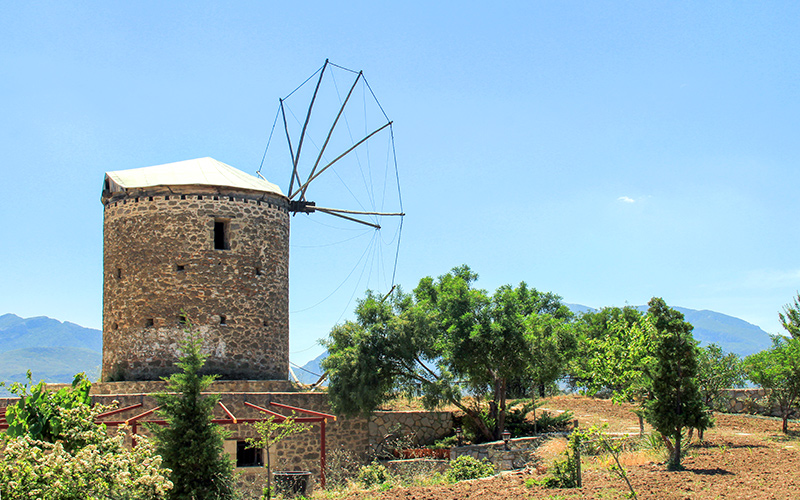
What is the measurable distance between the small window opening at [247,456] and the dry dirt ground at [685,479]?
19.6ft

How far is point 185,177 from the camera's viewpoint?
21109 mm

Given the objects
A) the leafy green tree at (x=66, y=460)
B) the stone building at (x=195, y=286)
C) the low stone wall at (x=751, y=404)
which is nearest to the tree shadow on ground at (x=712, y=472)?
the stone building at (x=195, y=286)

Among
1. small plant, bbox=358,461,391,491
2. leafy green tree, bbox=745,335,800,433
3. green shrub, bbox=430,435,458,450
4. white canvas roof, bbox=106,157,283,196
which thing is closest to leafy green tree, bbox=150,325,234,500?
small plant, bbox=358,461,391,491

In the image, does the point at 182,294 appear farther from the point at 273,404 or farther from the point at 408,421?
the point at 408,421

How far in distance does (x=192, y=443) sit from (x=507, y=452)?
8.45 m

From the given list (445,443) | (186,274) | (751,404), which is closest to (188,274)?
(186,274)

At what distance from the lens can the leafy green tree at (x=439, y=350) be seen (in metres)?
18.3

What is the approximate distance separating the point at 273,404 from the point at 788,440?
1290 centimetres

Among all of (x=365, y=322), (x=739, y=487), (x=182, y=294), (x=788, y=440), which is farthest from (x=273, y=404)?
(x=788, y=440)

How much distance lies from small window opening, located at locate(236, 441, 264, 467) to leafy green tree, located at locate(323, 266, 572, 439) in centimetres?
228

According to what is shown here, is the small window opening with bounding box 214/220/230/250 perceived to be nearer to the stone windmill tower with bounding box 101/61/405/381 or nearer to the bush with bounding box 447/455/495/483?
the stone windmill tower with bounding box 101/61/405/381

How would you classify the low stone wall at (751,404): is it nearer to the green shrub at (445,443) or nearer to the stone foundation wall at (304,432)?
the green shrub at (445,443)

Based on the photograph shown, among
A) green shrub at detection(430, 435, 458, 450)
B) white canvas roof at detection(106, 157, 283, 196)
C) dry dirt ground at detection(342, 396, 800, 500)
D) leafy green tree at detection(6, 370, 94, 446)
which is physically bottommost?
green shrub at detection(430, 435, 458, 450)

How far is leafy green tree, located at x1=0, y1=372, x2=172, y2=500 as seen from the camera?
751 cm
